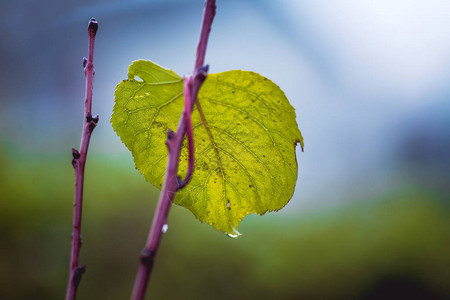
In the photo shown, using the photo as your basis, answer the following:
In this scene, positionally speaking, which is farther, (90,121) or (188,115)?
(90,121)

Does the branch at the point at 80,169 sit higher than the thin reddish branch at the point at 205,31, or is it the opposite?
the thin reddish branch at the point at 205,31

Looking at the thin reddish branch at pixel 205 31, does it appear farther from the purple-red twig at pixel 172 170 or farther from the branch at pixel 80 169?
the branch at pixel 80 169

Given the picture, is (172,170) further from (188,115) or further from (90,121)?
(90,121)

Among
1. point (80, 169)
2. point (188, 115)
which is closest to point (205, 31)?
point (188, 115)

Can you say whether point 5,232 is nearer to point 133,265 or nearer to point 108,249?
point 108,249

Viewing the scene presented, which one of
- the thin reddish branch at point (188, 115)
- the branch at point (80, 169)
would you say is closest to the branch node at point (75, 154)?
the branch at point (80, 169)

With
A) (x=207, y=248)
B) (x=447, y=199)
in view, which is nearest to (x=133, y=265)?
(x=207, y=248)

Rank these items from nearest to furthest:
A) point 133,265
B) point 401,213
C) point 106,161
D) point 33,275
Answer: point 33,275, point 133,265, point 106,161, point 401,213
